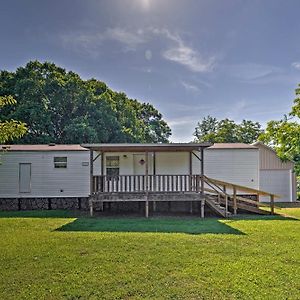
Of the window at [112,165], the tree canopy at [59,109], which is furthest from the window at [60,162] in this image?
the tree canopy at [59,109]

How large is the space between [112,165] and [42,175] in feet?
11.2

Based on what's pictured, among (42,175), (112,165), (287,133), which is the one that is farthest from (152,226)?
(287,133)

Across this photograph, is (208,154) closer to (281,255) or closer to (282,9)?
(282,9)

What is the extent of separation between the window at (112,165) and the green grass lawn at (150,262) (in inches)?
225

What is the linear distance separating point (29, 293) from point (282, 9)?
11.2 meters

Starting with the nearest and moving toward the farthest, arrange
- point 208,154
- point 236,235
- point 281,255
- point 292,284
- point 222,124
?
point 292,284 < point 281,255 < point 236,235 < point 208,154 < point 222,124

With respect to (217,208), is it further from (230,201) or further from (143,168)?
(143,168)

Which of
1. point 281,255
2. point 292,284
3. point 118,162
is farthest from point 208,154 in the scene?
point 292,284

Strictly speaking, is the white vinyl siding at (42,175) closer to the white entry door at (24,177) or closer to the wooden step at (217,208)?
the white entry door at (24,177)

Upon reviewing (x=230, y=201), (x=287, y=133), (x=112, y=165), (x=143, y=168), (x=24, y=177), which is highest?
(x=287, y=133)

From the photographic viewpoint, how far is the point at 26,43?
45.6ft

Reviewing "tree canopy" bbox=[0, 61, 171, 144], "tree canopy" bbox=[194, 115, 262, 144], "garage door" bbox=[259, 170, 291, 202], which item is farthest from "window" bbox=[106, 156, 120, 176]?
"tree canopy" bbox=[194, 115, 262, 144]

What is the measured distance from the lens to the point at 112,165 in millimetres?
14578

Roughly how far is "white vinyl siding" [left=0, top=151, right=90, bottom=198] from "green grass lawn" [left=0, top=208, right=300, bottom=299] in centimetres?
568
